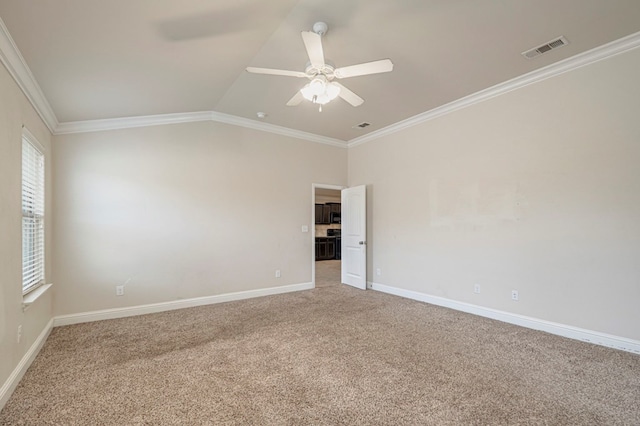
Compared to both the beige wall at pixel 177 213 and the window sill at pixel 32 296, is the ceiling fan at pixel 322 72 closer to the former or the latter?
the beige wall at pixel 177 213

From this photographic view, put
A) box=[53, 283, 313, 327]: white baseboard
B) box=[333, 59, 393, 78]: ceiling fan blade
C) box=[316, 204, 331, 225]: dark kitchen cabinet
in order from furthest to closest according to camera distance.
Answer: box=[316, 204, 331, 225]: dark kitchen cabinet < box=[53, 283, 313, 327]: white baseboard < box=[333, 59, 393, 78]: ceiling fan blade

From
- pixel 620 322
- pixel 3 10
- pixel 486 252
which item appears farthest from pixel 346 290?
pixel 3 10

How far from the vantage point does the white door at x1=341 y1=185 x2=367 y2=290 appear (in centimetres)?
560

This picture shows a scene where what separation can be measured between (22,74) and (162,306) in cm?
310

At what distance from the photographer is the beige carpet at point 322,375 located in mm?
1961

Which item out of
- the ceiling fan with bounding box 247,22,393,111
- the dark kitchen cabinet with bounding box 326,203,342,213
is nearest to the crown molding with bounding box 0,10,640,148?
the ceiling fan with bounding box 247,22,393,111

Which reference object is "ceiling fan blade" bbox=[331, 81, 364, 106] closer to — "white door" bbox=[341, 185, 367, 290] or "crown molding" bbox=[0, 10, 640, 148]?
"crown molding" bbox=[0, 10, 640, 148]

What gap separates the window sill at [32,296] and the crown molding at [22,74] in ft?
6.07

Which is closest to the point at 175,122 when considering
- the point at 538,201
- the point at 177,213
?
the point at 177,213

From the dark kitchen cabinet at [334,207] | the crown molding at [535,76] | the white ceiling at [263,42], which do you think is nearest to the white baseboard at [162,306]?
the white ceiling at [263,42]

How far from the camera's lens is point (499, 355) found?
281 cm

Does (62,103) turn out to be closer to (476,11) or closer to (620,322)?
(476,11)

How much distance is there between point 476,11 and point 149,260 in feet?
15.6

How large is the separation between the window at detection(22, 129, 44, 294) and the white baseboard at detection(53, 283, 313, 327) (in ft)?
2.41
